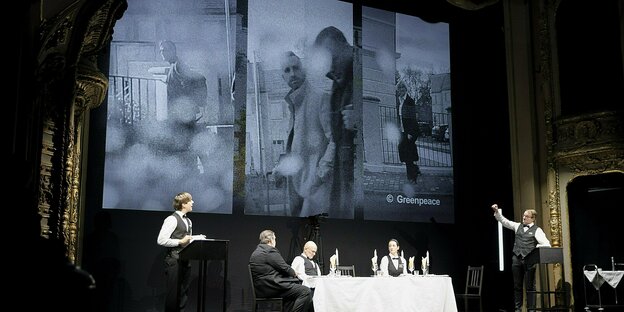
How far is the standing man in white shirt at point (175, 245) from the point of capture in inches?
273

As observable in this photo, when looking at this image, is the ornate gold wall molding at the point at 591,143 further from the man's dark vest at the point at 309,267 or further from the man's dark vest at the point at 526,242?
the man's dark vest at the point at 309,267

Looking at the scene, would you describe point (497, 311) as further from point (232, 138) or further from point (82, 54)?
point (82, 54)

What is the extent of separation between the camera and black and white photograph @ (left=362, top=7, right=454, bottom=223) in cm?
1047

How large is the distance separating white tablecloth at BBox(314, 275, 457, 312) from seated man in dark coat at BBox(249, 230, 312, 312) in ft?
0.64

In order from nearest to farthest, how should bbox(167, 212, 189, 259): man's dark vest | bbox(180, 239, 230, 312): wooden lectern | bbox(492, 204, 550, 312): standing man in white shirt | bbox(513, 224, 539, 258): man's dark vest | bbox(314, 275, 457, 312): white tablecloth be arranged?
bbox(180, 239, 230, 312): wooden lectern, bbox(167, 212, 189, 259): man's dark vest, bbox(314, 275, 457, 312): white tablecloth, bbox(492, 204, 550, 312): standing man in white shirt, bbox(513, 224, 539, 258): man's dark vest

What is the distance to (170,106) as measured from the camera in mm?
8898

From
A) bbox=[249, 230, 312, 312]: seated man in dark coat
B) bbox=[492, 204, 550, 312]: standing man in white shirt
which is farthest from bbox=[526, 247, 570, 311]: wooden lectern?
bbox=[249, 230, 312, 312]: seated man in dark coat

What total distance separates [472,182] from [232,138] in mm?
4430

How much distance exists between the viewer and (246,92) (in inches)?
374

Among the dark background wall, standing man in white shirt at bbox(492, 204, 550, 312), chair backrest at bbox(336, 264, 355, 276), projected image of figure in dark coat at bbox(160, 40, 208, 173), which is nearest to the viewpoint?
the dark background wall

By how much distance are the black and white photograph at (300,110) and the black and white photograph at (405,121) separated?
38 cm

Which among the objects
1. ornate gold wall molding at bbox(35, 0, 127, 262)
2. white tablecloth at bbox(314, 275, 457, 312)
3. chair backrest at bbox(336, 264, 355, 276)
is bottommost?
white tablecloth at bbox(314, 275, 457, 312)

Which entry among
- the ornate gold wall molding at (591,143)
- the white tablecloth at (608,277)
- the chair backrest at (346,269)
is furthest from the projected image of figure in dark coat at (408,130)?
the white tablecloth at (608,277)

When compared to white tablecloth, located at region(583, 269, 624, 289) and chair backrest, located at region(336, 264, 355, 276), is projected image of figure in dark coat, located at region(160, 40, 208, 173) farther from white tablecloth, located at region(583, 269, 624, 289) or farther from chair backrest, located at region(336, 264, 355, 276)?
white tablecloth, located at region(583, 269, 624, 289)
